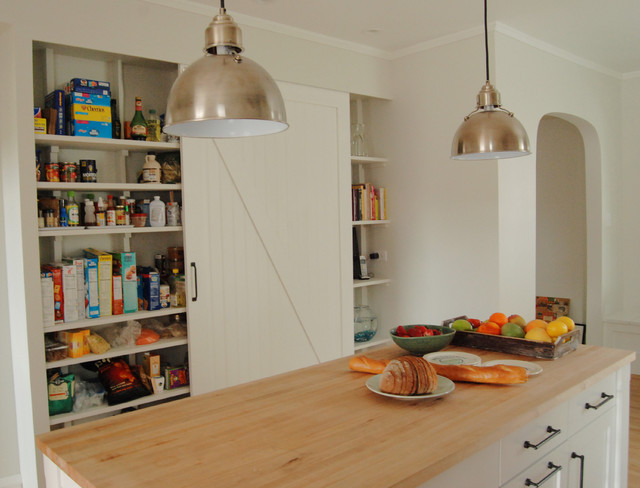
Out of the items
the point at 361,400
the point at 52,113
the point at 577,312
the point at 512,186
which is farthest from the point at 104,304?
the point at 577,312

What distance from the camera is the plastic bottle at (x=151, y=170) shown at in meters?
3.07

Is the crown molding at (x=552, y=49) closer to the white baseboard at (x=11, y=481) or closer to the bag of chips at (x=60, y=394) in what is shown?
the bag of chips at (x=60, y=394)

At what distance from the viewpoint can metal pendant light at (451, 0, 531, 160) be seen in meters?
2.11

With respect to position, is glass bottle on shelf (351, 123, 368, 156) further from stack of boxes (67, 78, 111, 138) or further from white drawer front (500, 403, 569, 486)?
white drawer front (500, 403, 569, 486)

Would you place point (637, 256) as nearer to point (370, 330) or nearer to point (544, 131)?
point (544, 131)

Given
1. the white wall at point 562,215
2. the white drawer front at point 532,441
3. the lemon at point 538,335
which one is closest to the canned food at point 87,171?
the lemon at point 538,335

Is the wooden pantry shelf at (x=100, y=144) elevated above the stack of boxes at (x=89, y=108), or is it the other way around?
the stack of boxes at (x=89, y=108)

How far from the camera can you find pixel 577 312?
18.3ft

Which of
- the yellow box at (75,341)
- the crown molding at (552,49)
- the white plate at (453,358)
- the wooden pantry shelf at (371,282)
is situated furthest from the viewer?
the wooden pantry shelf at (371,282)

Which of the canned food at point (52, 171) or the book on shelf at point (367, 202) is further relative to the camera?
the book on shelf at point (367, 202)

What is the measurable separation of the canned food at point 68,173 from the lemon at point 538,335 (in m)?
2.28

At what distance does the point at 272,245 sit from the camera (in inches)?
139

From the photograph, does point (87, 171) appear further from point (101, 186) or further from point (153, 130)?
point (153, 130)

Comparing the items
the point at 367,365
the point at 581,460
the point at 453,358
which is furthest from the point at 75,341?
the point at 581,460
